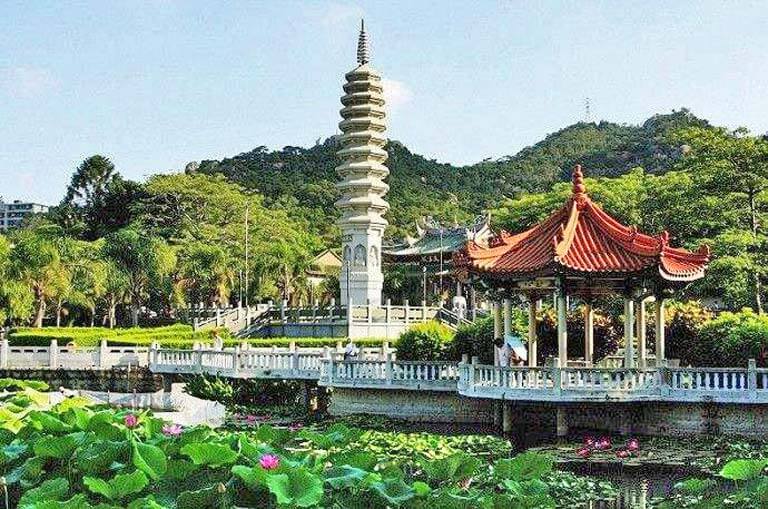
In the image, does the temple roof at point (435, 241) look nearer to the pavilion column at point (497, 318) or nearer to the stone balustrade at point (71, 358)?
the stone balustrade at point (71, 358)

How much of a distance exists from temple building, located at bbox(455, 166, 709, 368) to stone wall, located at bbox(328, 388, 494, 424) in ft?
4.71

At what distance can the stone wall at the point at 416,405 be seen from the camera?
65.5ft

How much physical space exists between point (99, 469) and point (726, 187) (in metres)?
27.1

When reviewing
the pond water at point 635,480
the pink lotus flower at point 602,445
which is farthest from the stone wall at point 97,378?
the pond water at point 635,480

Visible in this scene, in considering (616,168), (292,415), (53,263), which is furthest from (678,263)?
(616,168)

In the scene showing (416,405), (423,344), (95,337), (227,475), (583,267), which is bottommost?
(416,405)

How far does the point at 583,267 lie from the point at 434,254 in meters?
40.9

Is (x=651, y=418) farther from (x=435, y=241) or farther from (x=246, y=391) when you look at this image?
(x=435, y=241)

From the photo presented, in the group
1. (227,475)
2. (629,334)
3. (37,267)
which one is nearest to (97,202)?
(37,267)

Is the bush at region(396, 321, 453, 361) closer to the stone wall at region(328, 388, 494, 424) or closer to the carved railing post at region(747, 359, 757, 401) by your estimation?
the stone wall at region(328, 388, 494, 424)

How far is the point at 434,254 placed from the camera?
5897 centimetres

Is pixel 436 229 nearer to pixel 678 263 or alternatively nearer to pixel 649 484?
pixel 678 263

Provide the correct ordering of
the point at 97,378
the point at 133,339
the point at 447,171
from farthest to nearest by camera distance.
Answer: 1. the point at 447,171
2. the point at 133,339
3. the point at 97,378

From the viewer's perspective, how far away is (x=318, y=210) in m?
81.9
